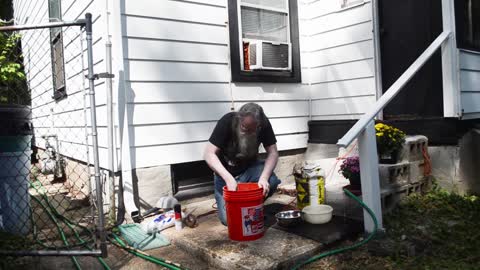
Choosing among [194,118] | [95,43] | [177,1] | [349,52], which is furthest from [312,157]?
[95,43]

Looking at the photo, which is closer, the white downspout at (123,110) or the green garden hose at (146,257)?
the green garden hose at (146,257)

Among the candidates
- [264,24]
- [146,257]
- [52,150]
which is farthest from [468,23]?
[52,150]

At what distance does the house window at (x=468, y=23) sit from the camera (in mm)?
3656

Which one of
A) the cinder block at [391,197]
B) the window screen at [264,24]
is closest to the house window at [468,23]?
the cinder block at [391,197]

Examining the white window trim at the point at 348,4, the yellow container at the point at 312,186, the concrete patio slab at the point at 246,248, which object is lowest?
the concrete patio slab at the point at 246,248

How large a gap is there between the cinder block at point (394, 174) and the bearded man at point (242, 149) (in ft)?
3.34

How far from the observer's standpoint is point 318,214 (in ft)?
9.70

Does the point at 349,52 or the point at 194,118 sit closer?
the point at 194,118

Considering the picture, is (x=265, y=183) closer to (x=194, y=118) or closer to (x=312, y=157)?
(x=194, y=118)

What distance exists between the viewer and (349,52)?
14.6 ft

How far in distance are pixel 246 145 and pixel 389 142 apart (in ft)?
4.55

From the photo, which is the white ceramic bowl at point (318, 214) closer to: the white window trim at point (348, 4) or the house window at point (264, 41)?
the house window at point (264, 41)

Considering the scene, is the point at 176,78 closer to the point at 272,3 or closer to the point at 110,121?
the point at 110,121

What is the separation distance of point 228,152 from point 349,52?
2.26 meters
